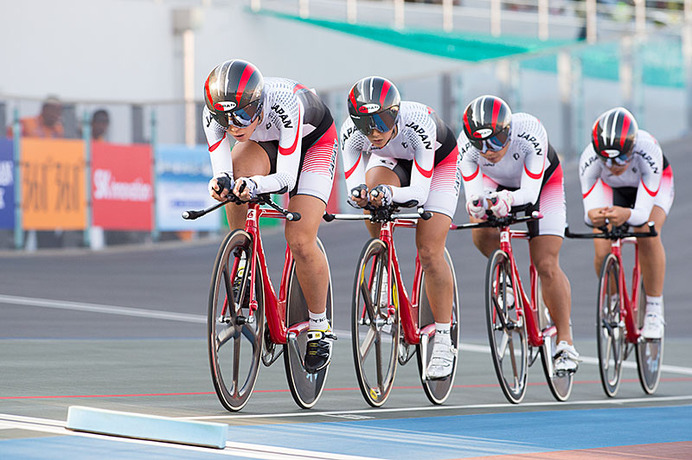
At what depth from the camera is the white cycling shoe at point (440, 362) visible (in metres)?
6.84

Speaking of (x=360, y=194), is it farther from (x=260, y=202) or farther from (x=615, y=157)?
(x=615, y=157)

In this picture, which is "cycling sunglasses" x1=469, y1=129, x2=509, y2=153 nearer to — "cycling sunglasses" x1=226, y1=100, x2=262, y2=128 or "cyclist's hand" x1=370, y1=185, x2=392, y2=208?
"cyclist's hand" x1=370, y1=185, x2=392, y2=208

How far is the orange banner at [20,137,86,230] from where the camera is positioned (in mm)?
16484

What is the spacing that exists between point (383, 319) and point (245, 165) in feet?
3.84

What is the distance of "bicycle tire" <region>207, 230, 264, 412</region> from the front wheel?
10.8 ft

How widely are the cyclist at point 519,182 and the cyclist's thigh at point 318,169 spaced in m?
1.18

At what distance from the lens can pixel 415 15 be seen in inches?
1115

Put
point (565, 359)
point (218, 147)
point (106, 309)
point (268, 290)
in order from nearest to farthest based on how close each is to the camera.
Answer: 1. point (218, 147)
2. point (268, 290)
3. point (565, 359)
4. point (106, 309)

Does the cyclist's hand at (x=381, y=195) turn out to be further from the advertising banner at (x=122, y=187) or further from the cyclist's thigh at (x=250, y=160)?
the advertising banner at (x=122, y=187)

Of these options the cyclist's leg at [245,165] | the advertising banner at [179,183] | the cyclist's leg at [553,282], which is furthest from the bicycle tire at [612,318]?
the advertising banner at [179,183]

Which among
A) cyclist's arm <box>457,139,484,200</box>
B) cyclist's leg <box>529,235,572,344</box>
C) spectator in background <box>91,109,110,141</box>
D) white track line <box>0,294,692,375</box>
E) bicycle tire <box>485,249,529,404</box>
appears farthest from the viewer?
spectator in background <box>91,109,110,141</box>

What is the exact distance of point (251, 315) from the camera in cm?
586

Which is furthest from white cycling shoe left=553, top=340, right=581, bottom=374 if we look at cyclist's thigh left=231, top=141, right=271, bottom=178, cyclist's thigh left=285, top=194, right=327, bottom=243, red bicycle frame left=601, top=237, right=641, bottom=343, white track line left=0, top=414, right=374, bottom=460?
white track line left=0, top=414, right=374, bottom=460

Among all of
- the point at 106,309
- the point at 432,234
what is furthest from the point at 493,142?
the point at 106,309
